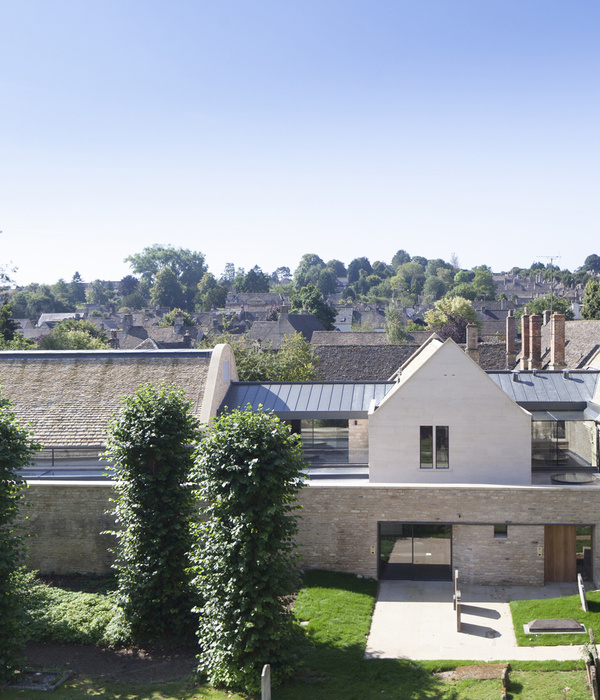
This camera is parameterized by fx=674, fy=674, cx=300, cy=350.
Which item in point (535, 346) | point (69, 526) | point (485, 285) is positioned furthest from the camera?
point (485, 285)

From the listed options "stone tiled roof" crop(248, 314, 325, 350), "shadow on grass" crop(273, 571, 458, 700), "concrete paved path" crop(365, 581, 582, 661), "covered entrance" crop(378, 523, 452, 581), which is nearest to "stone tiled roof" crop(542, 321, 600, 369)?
"covered entrance" crop(378, 523, 452, 581)

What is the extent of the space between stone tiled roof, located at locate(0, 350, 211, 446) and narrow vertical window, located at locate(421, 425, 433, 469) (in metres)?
8.76

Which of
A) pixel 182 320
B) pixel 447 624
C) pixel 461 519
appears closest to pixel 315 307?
pixel 182 320

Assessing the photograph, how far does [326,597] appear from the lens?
73.6 ft

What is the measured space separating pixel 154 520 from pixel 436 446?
1103cm

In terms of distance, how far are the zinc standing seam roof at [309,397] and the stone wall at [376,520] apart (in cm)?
375

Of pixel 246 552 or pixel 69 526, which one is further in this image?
pixel 69 526

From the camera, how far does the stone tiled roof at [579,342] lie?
46000 mm

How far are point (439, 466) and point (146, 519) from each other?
1126 cm

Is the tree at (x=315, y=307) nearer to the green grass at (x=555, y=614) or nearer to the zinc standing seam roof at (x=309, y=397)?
the zinc standing seam roof at (x=309, y=397)

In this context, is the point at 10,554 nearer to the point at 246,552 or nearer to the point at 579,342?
the point at 246,552

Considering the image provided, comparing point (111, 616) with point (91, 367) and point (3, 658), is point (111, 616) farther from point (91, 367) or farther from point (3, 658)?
point (91, 367)

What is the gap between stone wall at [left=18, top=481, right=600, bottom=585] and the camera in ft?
76.7

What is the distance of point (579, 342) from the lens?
49.2 m
